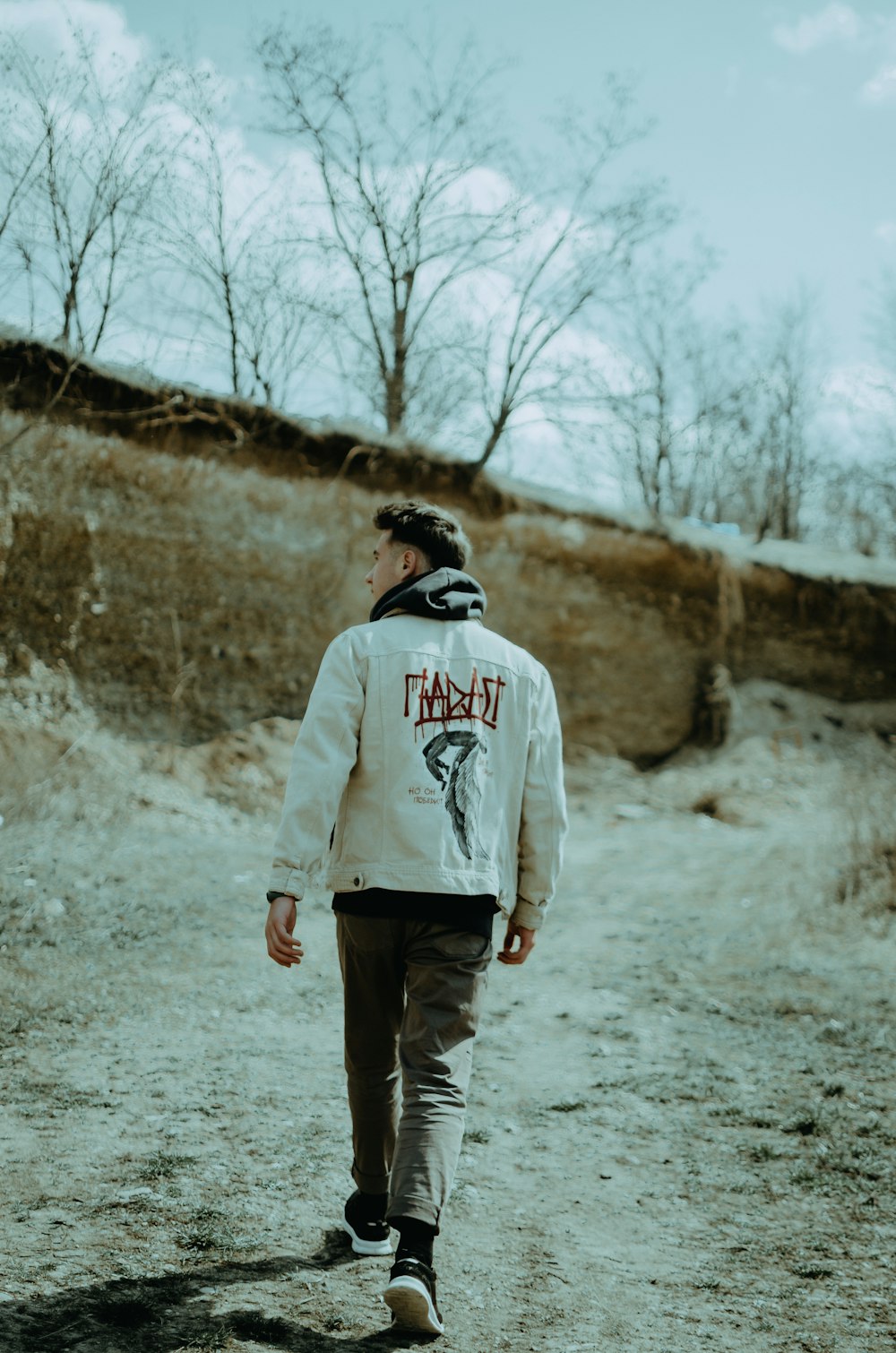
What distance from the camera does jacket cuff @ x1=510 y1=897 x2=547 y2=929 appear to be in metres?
3.01

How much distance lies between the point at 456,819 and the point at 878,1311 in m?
1.71

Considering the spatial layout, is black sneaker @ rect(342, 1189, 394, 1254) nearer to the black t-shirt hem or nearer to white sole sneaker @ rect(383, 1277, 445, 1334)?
white sole sneaker @ rect(383, 1277, 445, 1334)

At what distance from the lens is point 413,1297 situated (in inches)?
93.0

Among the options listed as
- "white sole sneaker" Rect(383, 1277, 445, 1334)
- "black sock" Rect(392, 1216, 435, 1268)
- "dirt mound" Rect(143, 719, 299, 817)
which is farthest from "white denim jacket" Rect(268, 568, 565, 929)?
"dirt mound" Rect(143, 719, 299, 817)

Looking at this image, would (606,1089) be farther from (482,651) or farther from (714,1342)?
(482,651)

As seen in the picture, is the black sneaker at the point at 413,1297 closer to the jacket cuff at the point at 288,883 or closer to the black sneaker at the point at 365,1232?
the black sneaker at the point at 365,1232

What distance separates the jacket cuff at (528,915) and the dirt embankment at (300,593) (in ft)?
28.6

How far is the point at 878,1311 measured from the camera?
9.42ft

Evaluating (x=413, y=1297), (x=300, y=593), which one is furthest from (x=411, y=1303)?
(x=300, y=593)

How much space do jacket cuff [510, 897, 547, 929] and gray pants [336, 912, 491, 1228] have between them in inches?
8.7

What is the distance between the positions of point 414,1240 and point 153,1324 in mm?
635

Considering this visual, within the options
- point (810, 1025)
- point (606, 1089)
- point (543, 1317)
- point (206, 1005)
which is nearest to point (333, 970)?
point (206, 1005)

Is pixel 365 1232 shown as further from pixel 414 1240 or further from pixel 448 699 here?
pixel 448 699

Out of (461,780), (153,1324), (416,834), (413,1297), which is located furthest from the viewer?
(461,780)
